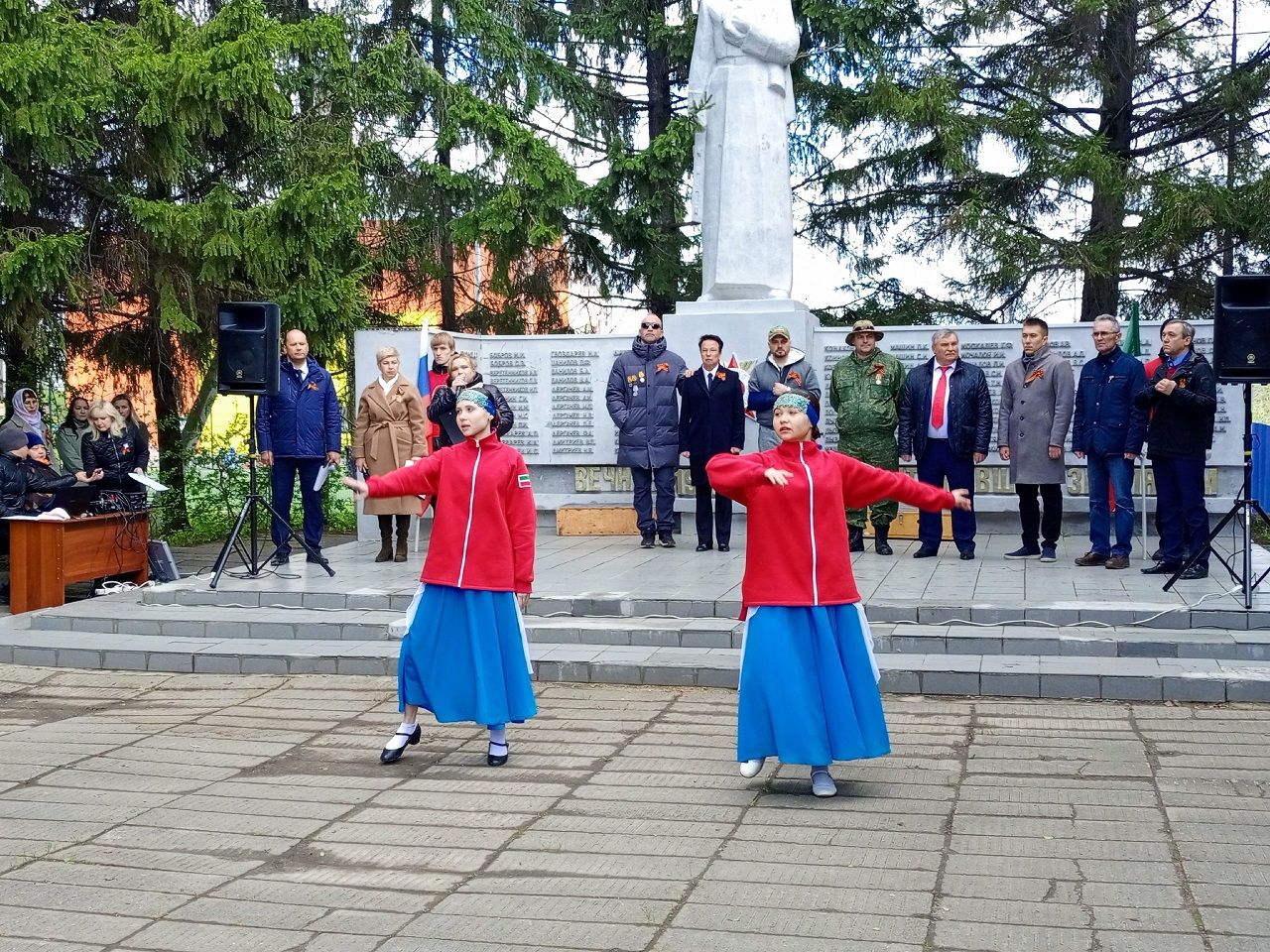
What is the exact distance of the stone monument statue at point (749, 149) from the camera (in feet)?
47.4

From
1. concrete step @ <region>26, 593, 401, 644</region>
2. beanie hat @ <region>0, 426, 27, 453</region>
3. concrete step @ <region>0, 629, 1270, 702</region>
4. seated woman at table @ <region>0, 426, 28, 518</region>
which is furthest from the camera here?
beanie hat @ <region>0, 426, 27, 453</region>

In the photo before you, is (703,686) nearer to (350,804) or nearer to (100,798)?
(350,804)

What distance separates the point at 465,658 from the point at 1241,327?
579cm

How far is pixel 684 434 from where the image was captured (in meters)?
12.6

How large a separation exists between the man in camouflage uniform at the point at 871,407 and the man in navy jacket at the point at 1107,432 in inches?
63.9

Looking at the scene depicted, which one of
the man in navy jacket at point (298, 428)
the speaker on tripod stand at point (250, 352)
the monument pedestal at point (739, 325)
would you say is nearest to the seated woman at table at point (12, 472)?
the speaker on tripod stand at point (250, 352)

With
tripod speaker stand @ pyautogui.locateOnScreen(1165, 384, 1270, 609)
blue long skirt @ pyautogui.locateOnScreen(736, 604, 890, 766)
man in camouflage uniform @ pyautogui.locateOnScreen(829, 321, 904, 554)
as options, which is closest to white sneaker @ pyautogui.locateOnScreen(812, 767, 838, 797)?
blue long skirt @ pyautogui.locateOnScreen(736, 604, 890, 766)

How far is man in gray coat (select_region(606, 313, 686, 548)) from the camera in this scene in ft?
42.6

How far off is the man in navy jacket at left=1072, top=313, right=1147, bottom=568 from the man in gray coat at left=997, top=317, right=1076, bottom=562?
0.69 ft

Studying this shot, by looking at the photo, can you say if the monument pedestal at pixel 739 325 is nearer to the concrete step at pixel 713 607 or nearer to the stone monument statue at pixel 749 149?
the stone monument statue at pixel 749 149

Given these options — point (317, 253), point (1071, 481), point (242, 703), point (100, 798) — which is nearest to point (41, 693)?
point (242, 703)

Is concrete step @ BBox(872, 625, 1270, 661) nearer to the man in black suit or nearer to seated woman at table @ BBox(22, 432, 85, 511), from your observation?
the man in black suit

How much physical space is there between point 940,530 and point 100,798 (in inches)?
312

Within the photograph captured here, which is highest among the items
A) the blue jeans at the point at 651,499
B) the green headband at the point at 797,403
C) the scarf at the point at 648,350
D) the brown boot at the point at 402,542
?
the scarf at the point at 648,350
